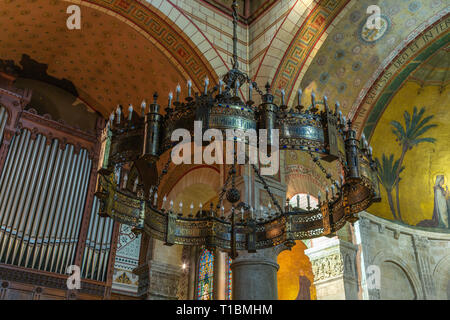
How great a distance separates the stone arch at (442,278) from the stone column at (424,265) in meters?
0.12

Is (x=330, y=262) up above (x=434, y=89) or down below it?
below

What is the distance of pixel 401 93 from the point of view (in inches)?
395

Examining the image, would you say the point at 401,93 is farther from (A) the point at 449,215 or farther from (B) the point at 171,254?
(B) the point at 171,254

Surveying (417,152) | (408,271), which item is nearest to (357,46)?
(417,152)

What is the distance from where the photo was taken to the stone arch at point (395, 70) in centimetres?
859

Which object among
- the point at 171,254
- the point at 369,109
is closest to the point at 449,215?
the point at 369,109

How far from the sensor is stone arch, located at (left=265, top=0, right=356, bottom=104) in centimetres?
841

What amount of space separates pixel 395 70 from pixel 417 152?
2827 millimetres

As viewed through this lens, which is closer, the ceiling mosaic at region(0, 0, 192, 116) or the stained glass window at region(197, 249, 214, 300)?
the ceiling mosaic at region(0, 0, 192, 116)

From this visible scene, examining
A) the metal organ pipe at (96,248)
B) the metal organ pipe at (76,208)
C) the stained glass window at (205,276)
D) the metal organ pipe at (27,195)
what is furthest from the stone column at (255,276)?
the stained glass window at (205,276)

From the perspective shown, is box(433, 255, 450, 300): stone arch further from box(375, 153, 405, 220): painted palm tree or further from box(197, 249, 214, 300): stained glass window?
box(197, 249, 214, 300): stained glass window

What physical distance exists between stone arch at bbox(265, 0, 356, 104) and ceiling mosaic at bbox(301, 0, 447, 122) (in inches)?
8.3

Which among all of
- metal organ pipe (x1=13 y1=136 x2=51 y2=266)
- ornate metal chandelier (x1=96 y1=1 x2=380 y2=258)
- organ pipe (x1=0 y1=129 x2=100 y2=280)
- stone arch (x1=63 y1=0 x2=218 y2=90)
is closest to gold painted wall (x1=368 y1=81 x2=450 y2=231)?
stone arch (x1=63 y1=0 x2=218 y2=90)
